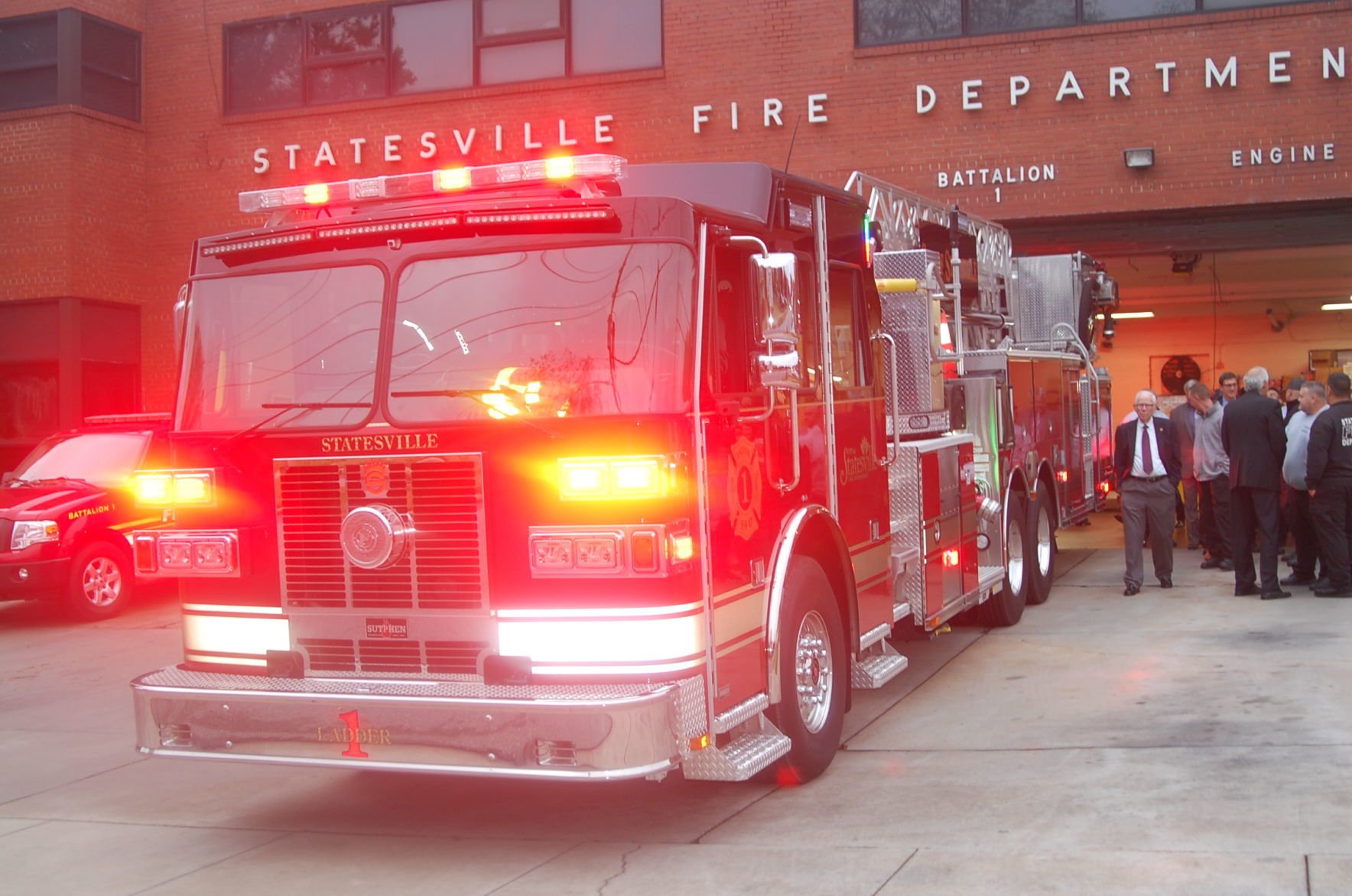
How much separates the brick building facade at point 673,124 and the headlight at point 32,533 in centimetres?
641

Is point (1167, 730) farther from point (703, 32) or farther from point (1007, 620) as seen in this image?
point (703, 32)

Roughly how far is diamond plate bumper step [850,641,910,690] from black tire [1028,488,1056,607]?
12.1 feet

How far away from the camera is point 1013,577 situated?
1106 cm

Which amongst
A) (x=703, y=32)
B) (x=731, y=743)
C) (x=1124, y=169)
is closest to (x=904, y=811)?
(x=731, y=743)

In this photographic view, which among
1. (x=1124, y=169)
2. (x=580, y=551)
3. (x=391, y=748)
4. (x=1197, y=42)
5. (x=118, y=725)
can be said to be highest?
(x=1197, y=42)

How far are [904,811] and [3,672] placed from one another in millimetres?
7680

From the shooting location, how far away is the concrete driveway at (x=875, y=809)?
212 inches

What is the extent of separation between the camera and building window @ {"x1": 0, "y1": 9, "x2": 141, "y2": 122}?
736 inches

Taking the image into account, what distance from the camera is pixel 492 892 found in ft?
17.6

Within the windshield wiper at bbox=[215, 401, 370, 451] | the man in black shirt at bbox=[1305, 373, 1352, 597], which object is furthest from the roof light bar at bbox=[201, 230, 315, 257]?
the man in black shirt at bbox=[1305, 373, 1352, 597]

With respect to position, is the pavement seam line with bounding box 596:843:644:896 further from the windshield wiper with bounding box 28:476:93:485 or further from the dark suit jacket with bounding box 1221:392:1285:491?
the windshield wiper with bounding box 28:476:93:485

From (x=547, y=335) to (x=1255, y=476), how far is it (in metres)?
7.53

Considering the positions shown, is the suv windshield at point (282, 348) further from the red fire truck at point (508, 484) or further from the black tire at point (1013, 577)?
the black tire at point (1013, 577)

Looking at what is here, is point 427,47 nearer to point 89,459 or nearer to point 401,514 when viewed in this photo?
point 89,459
